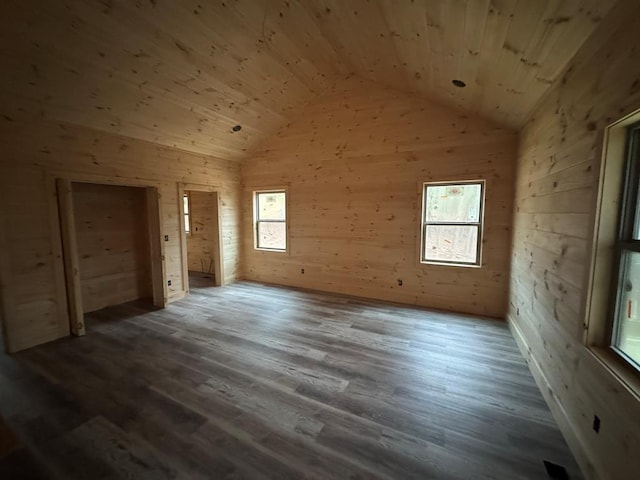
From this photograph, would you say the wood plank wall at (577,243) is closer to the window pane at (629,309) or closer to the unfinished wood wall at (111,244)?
the window pane at (629,309)

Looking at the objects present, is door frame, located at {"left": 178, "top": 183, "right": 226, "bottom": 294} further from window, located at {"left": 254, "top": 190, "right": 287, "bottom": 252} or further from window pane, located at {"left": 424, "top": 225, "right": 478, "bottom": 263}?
window pane, located at {"left": 424, "top": 225, "right": 478, "bottom": 263}

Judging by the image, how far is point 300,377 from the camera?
243cm

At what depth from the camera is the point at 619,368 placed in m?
1.37

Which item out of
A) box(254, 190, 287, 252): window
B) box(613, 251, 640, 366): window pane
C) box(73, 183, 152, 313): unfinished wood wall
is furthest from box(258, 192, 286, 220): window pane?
box(613, 251, 640, 366): window pane

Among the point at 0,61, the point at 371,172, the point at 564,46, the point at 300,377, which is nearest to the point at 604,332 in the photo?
the point at 564,46

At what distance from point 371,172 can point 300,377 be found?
11.0 feet

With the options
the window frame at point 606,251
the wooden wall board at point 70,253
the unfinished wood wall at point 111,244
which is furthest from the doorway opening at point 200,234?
the window frame at point 606,251

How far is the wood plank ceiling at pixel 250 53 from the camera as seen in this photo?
6.34 feet

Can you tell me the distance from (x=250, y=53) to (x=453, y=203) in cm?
347

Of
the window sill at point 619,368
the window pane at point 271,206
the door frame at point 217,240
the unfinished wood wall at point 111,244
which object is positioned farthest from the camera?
the window pane at point 271,206

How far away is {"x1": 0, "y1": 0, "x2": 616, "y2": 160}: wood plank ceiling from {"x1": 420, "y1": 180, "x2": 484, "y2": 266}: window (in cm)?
106

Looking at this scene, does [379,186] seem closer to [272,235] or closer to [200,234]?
[272,235]

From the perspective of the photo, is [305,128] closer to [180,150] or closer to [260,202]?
[260,202]

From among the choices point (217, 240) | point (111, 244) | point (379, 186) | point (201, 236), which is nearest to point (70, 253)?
point (111, 244)
